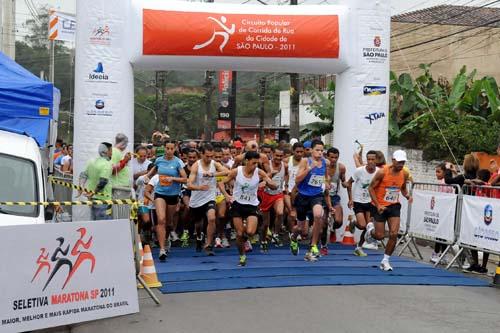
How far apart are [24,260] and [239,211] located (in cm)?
462

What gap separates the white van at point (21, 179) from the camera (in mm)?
7191

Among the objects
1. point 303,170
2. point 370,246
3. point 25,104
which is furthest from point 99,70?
point 370,246

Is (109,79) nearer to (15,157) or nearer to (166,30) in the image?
(166,30)

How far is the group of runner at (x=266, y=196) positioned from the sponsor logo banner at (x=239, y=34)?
1.96 meters

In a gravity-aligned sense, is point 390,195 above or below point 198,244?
above

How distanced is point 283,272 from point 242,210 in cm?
121

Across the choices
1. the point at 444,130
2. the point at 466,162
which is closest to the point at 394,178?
the point at 466,162

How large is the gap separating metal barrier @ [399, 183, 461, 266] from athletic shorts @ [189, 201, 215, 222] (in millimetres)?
3720

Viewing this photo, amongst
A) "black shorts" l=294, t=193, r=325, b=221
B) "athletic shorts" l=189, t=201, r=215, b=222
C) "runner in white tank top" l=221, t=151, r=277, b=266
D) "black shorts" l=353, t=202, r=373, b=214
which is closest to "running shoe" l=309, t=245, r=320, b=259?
"black shorts" l=294, t=193, r=325, b=221

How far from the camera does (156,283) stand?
8727 millimetres

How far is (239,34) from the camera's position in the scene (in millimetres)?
12961

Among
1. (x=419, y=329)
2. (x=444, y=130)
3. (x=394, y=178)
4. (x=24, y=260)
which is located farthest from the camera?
(x=444, y=130)

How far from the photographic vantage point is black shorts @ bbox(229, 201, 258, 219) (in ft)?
34.2

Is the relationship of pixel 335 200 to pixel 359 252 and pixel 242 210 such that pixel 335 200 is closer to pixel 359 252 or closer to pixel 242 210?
pixel 359 252
